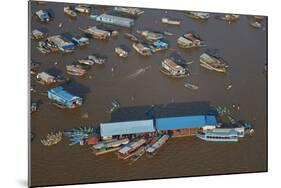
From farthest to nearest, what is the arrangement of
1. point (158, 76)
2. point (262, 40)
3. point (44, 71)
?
1. point (262, 40)
2. point (158, 76)
3. point (44, 71)

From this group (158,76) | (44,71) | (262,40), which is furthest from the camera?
(262,40)

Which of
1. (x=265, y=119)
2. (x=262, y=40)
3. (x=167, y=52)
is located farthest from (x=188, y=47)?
(x=265, y=119)

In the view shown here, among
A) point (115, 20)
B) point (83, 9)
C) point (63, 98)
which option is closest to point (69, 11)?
point (83, 9)

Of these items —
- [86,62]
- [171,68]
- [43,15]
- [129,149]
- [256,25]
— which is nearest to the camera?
[43,15]

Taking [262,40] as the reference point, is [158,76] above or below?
below

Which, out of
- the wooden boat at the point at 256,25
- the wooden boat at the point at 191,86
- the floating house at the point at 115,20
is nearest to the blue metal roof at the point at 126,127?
the wooden boat at the point at 191,86

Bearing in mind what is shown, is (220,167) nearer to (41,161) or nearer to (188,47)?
(188,47)

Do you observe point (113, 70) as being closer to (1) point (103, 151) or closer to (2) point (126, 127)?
(2) point (126, 127)

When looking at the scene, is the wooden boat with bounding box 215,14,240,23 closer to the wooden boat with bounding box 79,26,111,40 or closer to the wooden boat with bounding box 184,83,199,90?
the wooden boat with bounding box 184,83,199,90
